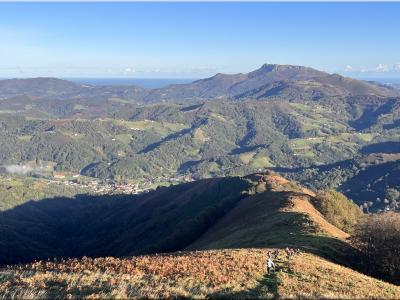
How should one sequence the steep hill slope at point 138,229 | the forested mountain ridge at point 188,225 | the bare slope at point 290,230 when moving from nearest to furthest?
the bare slope at point 290,230 < the forested mountain ridge at point 188,225 < the steep hill slope at point 138,229

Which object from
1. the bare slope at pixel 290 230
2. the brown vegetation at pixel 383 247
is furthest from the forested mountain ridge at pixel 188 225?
the brown vegetation at pixel 383 247

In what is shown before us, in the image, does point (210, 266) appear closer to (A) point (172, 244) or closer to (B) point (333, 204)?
(B) point (333, 204)

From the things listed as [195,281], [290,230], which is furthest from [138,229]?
[195,281]

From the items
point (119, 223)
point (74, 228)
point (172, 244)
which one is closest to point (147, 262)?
point (172, 244)

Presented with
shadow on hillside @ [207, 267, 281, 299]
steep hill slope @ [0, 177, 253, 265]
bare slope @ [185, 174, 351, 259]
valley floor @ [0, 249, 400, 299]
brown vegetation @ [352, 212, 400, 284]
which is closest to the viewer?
valley floor @ [0, 249, 400, 299]

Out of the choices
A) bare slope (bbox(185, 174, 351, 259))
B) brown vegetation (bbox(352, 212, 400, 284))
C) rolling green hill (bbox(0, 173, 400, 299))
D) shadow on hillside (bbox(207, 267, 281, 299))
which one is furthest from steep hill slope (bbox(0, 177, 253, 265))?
shadow on hillside (bbox(207, 267, 281, 299))

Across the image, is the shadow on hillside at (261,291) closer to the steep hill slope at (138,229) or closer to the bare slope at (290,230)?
the bare slope at (290,230)

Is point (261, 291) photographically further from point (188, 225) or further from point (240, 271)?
point (188, 225)

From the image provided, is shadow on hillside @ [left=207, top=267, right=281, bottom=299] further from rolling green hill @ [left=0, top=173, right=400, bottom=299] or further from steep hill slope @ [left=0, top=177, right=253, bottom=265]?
steep hill slope @ [left=0, top=177, right=253, bottom=265]
